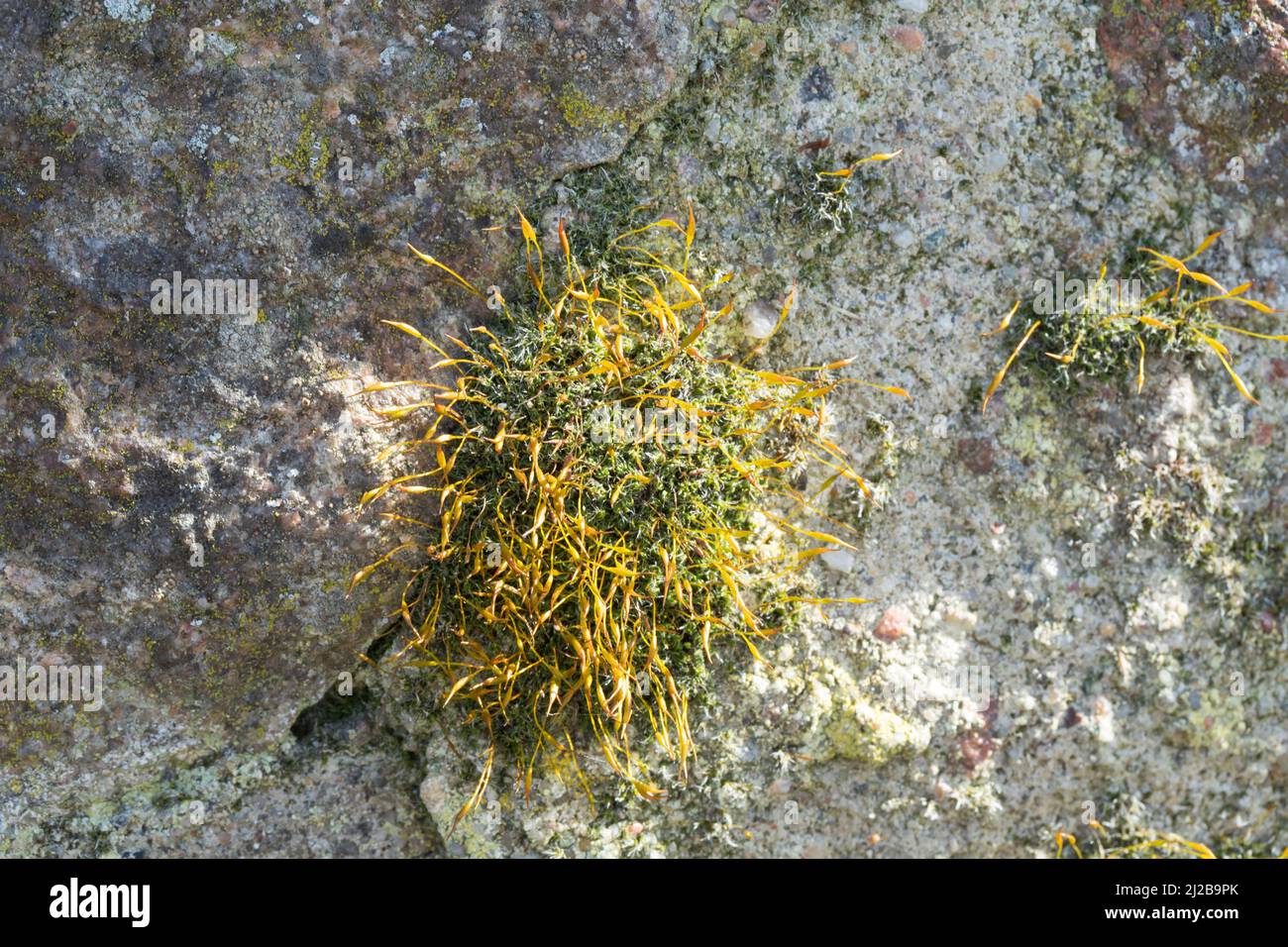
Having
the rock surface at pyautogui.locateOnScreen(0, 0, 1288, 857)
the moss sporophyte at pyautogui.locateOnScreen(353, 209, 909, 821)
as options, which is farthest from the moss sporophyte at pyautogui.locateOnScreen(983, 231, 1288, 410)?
the moss sporophyte at pyautogui.locateOnScreen(353, 209, 909, 821)

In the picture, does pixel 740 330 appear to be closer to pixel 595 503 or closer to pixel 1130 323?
pixel 595 503

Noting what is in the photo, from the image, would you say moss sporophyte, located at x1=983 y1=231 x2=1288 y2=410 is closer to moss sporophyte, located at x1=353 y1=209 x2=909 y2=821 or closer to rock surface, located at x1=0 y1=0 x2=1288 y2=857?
rock surface, located at x1=0 y1=0 x2=1288 y2=857

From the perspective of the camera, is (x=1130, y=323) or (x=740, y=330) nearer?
(x=740, y=330)

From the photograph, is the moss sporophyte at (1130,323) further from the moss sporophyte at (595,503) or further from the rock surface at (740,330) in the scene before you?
the moss sporophyte at (595,503)

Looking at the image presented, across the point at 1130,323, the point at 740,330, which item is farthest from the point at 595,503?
the point at 1130,323

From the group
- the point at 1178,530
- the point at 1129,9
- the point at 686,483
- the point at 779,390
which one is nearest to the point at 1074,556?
the point at 1178,530

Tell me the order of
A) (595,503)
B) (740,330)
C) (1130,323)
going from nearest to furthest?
(595,503), (740,330), (1130,323)
